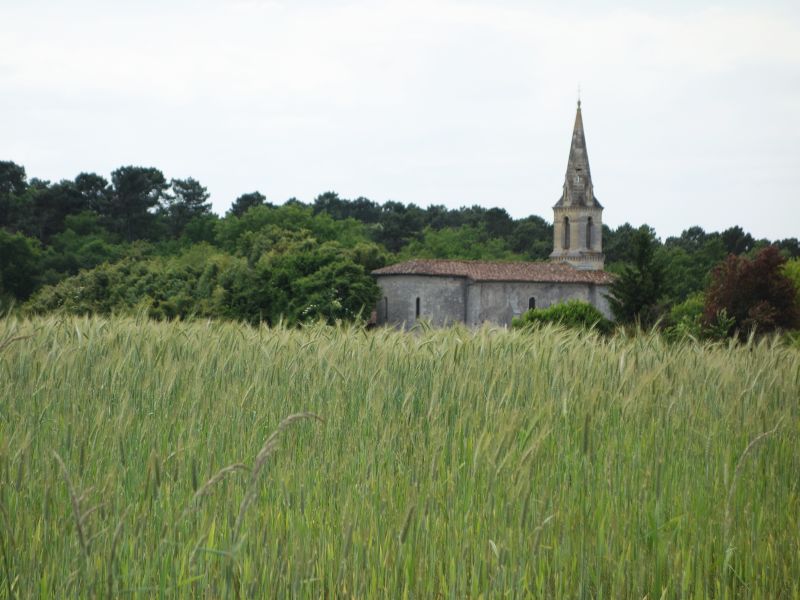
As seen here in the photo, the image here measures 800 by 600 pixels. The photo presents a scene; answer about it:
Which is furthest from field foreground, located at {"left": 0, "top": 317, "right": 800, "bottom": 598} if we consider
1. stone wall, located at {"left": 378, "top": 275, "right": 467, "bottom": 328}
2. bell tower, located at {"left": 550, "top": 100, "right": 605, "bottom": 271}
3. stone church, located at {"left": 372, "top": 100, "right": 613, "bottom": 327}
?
bell tower, located at {"left": 550, "top": 100, "right": 605, "bottom": 271}

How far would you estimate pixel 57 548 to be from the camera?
7.88 feet

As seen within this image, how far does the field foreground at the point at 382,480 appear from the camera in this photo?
237cm

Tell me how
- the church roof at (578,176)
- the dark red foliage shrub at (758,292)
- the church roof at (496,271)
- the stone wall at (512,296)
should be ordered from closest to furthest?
1. the dark red foliage shrub at (758,292)
2. the church roof at (496,271)
3. the stone wall at (512,296)
4. the church roof at (578,176)

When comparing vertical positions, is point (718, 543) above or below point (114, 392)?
below

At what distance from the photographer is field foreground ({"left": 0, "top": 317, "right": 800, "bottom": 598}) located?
237 centimetres

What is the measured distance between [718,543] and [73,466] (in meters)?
2.27

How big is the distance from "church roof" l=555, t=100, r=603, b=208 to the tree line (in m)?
5.71

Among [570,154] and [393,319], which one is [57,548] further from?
[570,154]

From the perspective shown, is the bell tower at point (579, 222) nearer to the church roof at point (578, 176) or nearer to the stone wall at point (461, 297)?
the church roof at point (578, 176)

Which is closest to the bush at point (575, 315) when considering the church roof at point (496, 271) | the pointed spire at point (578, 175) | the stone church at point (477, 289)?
→ the stone church at point (477, 289)

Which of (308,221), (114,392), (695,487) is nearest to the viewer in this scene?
(695,487)

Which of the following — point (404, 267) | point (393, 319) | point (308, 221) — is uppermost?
point (308, 221)

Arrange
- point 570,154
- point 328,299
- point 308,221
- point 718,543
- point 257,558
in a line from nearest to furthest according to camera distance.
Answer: point 257,558, point 718,543, point 328,299, point 570,154, point 308,221

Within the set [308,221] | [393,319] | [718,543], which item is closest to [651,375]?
[718,543]
